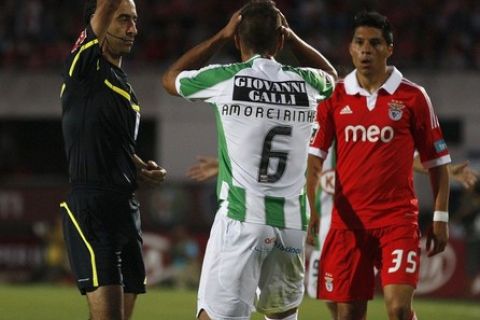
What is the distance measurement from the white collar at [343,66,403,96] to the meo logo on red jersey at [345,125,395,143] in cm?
25

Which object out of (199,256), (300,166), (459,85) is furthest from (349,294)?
(459,85)

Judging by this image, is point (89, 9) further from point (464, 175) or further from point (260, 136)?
point (464, 175)

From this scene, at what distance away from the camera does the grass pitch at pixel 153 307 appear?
13719mm

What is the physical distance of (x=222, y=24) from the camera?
24.3 m

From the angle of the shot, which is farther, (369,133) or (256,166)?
(369,133)

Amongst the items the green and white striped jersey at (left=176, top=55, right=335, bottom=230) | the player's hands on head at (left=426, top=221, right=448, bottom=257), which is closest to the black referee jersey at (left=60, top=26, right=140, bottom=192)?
the green and white striped jersey at (left=176, top=55, right=335, bottom=230)

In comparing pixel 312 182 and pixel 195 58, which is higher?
pixel 195 58

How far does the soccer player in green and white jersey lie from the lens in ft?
20.0

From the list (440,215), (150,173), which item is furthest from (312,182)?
(150,173)

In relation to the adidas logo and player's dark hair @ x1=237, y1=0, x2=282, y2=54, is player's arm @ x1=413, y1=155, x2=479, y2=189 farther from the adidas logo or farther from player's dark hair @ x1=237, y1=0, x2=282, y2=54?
player's dark hair @ x1=237, y1=0, x2=282, y2=54

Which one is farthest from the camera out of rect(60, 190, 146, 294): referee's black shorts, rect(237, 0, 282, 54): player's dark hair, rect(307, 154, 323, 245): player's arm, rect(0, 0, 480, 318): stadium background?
rect(0, 0, 480, 318): stadium background

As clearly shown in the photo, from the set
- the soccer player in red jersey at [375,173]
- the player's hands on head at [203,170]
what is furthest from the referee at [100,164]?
the soccer player in red jersey at [375,173]

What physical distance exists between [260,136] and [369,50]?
1.72m

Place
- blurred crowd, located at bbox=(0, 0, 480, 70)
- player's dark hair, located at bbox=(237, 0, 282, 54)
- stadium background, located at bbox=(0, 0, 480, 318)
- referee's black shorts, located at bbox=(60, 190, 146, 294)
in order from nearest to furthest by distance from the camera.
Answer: player's dark hair, located at bbox=(237, 0, 282, 54) < referee's black shorts, located at bbox=(60, 190, 146, 294) < stadium background, located at bbox=(0, 0, 480, 318) < blurred crowd, located at bbox=(0, 0, 480, 70)
